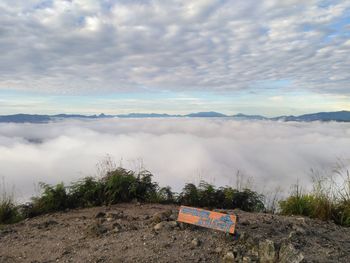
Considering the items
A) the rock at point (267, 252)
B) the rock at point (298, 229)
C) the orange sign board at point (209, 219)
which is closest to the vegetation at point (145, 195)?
the rock at point (298, 229)

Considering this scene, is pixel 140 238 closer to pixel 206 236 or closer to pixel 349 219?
pixel 206 236

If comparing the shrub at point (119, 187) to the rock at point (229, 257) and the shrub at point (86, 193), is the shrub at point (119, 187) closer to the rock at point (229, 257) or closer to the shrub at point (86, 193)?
the shrub at point (86, 193)

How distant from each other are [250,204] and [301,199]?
42.2 inches

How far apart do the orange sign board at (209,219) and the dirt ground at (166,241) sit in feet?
0.58

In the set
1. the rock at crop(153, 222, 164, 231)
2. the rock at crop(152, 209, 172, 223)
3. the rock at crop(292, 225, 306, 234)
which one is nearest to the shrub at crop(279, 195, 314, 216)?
the rock at crop(292, 225, 306, 234)

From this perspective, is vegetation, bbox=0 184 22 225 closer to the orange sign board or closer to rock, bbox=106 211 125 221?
rock, bbox=106 211 125 221

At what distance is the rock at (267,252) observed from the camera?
4105 mm

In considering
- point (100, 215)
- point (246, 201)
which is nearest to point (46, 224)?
point (100, 215)

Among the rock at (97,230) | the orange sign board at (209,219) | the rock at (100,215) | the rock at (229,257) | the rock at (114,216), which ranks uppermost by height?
the orange sign board at (209,219)

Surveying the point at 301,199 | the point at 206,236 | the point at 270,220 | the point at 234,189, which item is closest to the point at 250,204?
the point at 234,189

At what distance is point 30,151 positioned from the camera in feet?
563

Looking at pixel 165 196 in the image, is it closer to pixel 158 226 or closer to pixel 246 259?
pixel 158 226

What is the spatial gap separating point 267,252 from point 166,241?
53.0 inches

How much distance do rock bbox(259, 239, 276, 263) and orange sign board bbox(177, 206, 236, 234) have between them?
566mm
